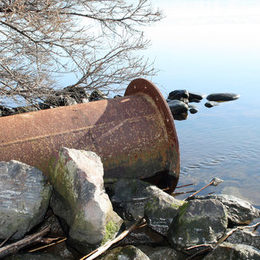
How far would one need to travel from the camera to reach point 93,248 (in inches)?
132

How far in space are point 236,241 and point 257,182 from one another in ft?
10.2

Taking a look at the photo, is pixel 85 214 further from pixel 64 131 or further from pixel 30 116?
pixel 30 116

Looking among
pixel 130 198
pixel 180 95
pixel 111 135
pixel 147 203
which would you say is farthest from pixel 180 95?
pixel 147 203

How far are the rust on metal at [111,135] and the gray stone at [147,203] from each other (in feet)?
0.82

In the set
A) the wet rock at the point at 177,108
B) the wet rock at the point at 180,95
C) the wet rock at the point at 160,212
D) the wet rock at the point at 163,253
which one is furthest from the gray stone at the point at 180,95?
the wet rock at the point at 163,253

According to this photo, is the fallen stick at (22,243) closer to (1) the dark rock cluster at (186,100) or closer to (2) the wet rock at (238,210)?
(2) the wet rock at (238,210)

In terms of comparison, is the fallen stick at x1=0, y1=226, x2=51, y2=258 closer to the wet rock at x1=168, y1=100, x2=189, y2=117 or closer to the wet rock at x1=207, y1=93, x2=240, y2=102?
the wet rock at x1=168, y1=100, x2=189, y2=117

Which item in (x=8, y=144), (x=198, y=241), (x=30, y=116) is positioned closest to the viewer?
(x=198, y=241)

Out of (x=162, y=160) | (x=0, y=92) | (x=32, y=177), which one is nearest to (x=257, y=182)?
(x=162, y=160)

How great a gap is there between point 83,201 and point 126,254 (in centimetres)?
61

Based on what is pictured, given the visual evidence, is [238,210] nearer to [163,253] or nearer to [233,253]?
[233,253]

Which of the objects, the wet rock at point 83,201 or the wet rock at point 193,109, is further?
the wet rock at point 193,109

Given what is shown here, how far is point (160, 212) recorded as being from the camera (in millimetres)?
3756

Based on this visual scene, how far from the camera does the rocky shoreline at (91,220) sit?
128 inches
